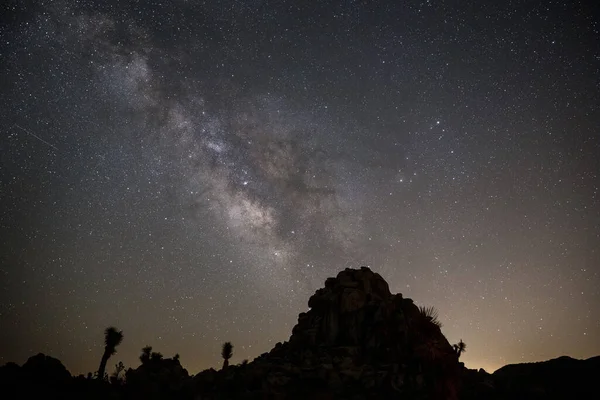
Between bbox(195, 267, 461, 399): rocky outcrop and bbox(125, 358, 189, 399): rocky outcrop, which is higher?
bbox(195, 267, 461, 399): rocky outcrop

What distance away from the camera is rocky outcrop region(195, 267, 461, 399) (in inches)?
1185

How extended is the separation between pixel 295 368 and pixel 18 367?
945 inches

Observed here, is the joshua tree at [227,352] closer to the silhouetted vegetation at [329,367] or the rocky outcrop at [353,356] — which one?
the silhouetted vegetation at [329,367]

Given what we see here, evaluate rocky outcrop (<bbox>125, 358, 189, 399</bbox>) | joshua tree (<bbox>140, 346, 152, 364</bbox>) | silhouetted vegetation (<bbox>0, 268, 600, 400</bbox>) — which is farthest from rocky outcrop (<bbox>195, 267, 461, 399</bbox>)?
joshua tree (<bbox>140, 346, 152, 364</bbox>)

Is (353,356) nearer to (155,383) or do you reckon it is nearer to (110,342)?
(155,383)

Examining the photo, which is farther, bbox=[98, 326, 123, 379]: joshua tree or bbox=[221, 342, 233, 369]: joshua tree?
bbox=[221, 342, 233, 369]: joshua tree

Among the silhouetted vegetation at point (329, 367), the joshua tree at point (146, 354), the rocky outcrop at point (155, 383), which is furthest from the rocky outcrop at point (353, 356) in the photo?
the joshua tree at point (146, 354)

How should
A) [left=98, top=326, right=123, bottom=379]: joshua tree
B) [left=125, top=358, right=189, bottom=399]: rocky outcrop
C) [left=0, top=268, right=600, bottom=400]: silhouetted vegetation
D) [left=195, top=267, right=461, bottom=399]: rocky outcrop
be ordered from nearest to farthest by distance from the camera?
[left=0, top=268, right=600, bottom=400]: silhouetted vegetation
[left=195, top=267, right=461, bottom=399]: rocky outcrop
[left=125, top=358, right=189, bottom=399]: rocky outcrop
[left=98, top=326, right=123, bottom=379]: joshua tree

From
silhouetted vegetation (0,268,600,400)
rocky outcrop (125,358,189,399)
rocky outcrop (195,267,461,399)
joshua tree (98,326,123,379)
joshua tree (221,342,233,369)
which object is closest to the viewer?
silhouetted vegetation (0,268,600,400)

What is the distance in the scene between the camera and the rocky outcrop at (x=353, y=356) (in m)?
30.1

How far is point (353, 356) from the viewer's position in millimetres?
36531

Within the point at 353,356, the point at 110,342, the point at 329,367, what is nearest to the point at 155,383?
the point at 110,342

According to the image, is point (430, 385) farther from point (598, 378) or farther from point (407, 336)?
point (598, 378)

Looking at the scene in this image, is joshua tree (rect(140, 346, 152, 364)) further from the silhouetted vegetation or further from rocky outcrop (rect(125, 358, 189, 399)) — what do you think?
rocky outcrop (rect(125, 358, 189, 399))
